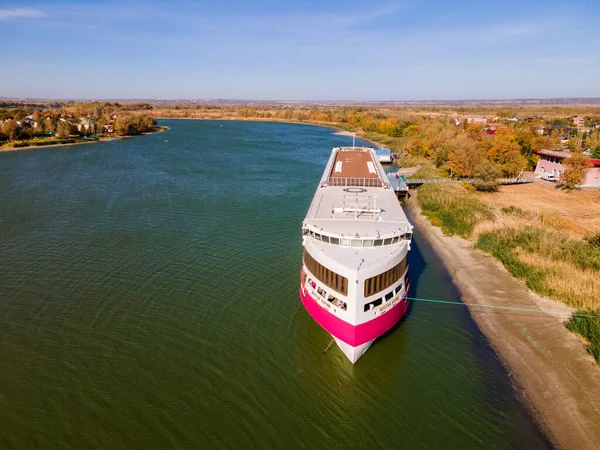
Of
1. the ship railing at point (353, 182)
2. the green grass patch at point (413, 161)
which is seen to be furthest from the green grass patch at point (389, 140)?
the ship railing at point (353, 182)

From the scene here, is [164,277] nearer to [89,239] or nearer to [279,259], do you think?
[279,259]

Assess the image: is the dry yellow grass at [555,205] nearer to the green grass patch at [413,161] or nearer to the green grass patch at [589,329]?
the green grass patch at [589,329]

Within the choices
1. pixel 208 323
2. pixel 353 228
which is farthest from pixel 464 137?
pixel 208 323

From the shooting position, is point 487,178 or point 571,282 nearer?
point 571,282

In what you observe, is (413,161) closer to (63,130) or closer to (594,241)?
(594,241)

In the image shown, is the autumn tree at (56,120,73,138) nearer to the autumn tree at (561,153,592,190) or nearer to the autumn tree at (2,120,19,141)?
the autumn tree at (2,120,19,141)

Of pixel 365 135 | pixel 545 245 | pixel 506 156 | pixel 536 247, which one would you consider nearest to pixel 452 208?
pixel 536 247

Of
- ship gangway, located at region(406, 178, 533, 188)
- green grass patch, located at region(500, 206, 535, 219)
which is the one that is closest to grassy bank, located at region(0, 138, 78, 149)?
ship gangway, located at region(406, 178, 533, 188)

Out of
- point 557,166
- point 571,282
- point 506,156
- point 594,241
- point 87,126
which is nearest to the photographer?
point 571,282
